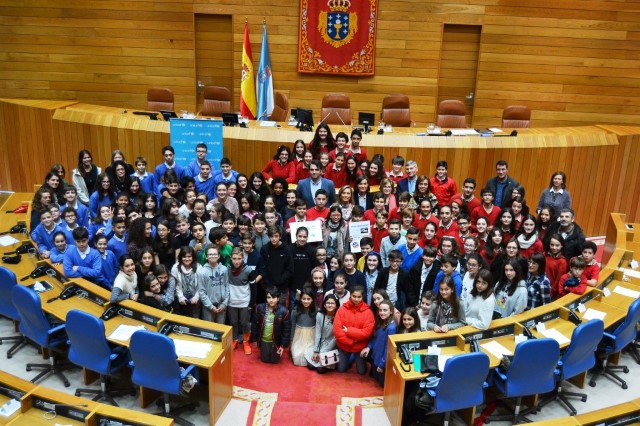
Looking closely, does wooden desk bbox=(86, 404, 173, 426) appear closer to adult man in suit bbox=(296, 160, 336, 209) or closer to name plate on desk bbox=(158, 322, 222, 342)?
name plate on desk bbox=(158, 322, 222, 342)

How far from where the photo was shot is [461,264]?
7113 millimetres

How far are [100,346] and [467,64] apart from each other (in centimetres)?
946

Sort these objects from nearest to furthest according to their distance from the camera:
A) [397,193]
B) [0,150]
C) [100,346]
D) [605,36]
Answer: [100,346] → [397,193] → [0,150] → [605,36]

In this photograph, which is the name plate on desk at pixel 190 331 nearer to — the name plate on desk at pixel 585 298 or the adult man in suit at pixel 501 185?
the name plate on desk at pixel 585 298

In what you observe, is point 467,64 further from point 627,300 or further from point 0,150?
point 0,150

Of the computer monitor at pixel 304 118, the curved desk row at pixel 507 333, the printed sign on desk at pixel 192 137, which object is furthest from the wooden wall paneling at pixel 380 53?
the curved desk row at pixel 507 333

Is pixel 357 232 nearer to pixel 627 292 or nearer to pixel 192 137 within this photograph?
pixel 627 292

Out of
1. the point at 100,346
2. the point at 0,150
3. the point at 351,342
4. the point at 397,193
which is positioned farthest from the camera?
the point at 0,150

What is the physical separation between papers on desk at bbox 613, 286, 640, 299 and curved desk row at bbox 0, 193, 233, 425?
4538 millimetres

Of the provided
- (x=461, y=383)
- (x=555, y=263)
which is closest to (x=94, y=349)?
(x=461, y=383)

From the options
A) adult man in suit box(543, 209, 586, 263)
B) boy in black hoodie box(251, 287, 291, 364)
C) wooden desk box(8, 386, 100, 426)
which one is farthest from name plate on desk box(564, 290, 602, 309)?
wooden desk box(8, 386, 100, 426)

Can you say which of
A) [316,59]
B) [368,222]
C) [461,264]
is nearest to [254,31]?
[316,59]

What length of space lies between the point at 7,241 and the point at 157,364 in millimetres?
3626

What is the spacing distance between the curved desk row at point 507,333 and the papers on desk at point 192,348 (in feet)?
5.63
